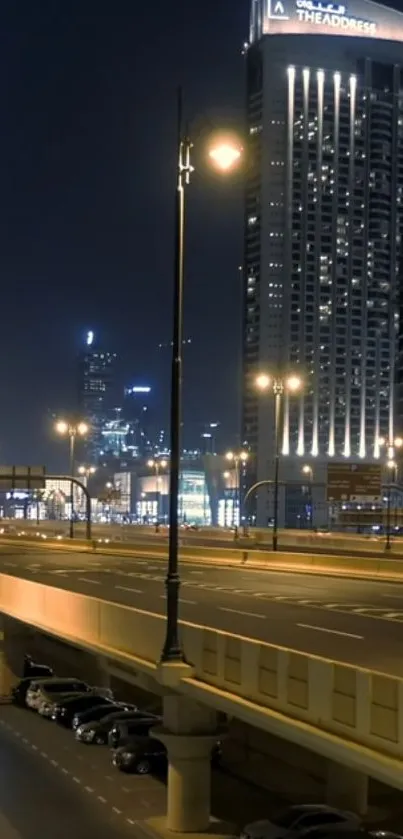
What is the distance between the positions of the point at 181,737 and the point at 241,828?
5.20m

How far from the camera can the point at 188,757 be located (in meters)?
24.1

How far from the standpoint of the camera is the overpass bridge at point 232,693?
14.9 metres

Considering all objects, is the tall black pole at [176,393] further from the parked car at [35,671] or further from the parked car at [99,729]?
the parked car at [35,671]

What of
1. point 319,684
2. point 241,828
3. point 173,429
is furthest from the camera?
point 241,828

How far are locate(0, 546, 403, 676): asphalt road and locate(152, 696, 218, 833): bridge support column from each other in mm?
2355

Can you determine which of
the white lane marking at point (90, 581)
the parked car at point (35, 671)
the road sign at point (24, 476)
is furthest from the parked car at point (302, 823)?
the road sign at point (24, 476)

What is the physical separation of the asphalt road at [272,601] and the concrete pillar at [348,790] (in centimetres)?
433

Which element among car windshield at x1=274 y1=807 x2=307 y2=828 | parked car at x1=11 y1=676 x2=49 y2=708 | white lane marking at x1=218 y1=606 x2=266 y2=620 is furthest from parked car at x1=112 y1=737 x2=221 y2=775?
parked car at x1=11 y1=676 x2=49 y2=708

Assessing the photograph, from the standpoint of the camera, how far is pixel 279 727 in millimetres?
17094

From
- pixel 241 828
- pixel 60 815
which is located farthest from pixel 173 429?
pixel 60 815

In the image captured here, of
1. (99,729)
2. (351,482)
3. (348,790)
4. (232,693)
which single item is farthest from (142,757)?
(351,482)

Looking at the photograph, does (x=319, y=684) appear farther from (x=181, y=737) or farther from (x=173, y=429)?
(x=181, y=737)

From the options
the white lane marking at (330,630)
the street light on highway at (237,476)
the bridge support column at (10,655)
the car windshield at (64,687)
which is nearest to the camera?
the white lane marking at (330,630)

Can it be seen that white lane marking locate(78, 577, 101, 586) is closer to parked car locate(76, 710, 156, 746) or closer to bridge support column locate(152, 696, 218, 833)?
parked car locate(76, 710, 156, 746)
